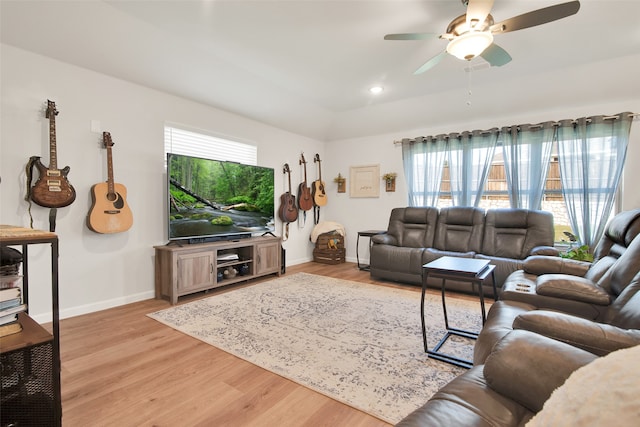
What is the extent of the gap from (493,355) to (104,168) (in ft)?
11.8

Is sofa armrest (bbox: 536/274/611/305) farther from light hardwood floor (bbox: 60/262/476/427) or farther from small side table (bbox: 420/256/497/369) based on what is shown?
light hardwood floor (bbox: 60/262/476/427)

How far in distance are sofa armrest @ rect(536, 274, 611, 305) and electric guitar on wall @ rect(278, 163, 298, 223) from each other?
3770 millimetres

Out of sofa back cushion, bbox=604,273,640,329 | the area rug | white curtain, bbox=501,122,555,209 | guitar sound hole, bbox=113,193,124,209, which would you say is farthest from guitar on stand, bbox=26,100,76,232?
white curtain, bbox=501,122,555,209

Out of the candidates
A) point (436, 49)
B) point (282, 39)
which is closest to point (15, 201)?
point (282, 39)

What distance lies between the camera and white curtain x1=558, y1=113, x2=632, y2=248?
3539 millimetres

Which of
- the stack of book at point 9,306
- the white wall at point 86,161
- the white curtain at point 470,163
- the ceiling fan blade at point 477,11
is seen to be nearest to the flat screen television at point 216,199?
the white wall at point 86,161

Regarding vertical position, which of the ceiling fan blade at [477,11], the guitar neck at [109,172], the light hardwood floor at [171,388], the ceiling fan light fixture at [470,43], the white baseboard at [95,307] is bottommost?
the light hardwood floor at [171,388]

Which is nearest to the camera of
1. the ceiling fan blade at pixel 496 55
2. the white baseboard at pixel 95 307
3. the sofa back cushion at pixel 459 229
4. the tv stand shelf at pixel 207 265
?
the ceiling fan blade at pixel 496 55

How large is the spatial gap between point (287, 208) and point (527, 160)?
365 cm

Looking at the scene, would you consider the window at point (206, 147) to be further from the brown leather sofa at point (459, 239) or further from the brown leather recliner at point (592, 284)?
the brown leather recliner at point (592, 284)

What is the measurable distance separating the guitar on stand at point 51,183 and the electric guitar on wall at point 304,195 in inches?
132

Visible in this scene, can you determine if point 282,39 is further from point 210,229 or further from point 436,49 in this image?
point 210,229

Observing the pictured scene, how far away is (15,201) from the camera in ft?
8.24

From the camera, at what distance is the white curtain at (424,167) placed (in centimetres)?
471
